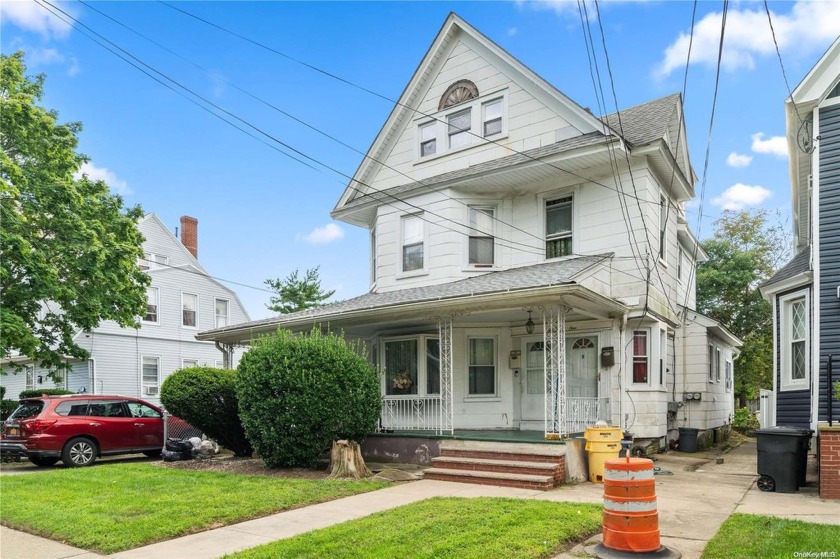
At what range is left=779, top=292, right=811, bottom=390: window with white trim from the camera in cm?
1120

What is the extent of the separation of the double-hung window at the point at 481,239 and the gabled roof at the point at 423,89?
2886mm

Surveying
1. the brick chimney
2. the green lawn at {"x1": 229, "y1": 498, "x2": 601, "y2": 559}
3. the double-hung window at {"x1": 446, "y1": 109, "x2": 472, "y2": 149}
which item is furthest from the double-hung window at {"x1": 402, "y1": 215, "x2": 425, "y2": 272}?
the brick chimney

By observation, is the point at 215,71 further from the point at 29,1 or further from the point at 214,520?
the point at 214,520

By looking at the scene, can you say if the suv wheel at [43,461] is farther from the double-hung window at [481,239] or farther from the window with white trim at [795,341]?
the window with white trim at [795,341]

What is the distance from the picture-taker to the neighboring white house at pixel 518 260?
1205 centimetres

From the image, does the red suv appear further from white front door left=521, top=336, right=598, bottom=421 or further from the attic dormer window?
the attic dormer window

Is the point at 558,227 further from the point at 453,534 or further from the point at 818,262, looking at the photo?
the point at 453,534

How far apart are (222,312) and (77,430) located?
641 inches

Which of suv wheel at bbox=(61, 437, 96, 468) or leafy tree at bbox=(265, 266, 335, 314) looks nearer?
suv wheel at bbox=(61, 437, 96, 468)

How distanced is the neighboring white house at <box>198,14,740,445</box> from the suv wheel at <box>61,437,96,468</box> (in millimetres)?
3789

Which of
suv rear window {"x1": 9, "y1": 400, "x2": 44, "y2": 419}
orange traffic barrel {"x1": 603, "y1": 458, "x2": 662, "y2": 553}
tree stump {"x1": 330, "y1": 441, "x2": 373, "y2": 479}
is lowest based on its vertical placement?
tree stump {"x1": 330, "y1": 441, "x2": 373, "y2": 479}

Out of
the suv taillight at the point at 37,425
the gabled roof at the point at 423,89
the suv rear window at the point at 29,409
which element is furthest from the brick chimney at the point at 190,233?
the suv taillight at the point at 37,425

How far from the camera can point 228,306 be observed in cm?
2930

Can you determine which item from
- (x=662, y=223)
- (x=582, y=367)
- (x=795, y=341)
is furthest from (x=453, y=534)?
(x=662, y=223)
